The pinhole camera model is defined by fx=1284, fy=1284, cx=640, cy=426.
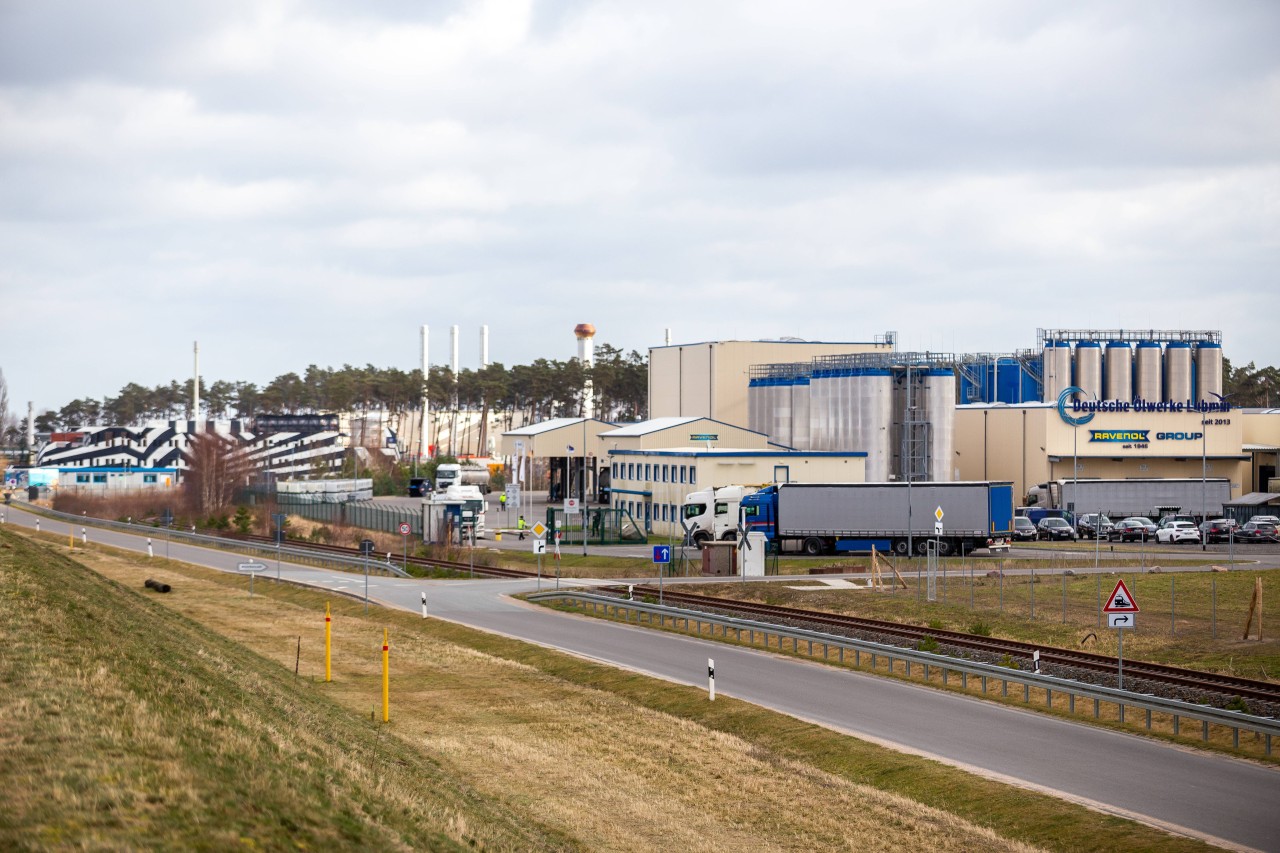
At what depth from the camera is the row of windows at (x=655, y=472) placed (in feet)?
249

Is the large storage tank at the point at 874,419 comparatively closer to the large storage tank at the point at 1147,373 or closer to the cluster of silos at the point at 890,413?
the cluster of silos at the point at 890,413

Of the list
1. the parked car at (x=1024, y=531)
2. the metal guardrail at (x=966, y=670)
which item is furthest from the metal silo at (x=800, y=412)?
the metal guardrail at (x=966, y=670)

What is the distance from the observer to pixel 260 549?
73.2 meters

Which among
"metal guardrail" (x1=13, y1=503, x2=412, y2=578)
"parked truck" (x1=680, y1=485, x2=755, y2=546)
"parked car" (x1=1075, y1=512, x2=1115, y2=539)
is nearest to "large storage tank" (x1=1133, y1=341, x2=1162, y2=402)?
"parked car" (x1=1075, y1=512, x2=1115, y2=539)

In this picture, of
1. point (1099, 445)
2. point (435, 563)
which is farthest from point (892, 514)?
point (1099, 445)

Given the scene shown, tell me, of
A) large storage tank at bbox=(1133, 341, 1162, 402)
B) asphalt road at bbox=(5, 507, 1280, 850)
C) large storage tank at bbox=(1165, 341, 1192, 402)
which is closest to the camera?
asphalt road at bbox=(5, 507, 1280, 850)

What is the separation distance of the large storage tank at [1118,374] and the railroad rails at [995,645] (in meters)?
76.2

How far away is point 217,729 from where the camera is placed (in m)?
14.2

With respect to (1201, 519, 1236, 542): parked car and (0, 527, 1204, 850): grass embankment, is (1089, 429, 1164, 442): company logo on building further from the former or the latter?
(0, 527, 1204, 850): grass embankment

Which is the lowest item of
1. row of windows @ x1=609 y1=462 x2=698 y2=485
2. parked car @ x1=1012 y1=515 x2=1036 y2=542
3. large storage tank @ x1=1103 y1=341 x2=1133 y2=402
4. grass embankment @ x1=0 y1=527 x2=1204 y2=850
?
grass embankment @ x1=0 y1=527 x2=1204 y2=850

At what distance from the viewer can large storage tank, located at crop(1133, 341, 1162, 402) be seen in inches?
4560

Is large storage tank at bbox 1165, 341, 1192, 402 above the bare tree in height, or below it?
above

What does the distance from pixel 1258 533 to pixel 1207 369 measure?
48479 millimetres

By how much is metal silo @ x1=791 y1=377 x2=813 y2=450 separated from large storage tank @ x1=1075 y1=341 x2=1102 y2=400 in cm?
3132
